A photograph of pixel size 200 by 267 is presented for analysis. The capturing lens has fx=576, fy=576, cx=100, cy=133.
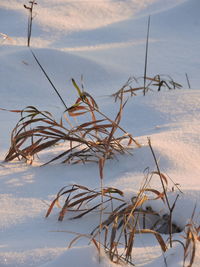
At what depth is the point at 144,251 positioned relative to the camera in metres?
1.32

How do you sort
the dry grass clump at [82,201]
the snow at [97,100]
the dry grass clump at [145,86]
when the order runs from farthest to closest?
the dry grass clump at [145,86] → the dry grass clump at [82,201] → the snow at [97,100]

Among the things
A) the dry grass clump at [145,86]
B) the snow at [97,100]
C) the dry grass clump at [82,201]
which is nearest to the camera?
the snow at [97,100]

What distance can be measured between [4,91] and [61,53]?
0.69 m

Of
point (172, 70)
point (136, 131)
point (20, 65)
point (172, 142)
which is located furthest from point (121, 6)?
point (172, 142)

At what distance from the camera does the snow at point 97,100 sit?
140 centimetres

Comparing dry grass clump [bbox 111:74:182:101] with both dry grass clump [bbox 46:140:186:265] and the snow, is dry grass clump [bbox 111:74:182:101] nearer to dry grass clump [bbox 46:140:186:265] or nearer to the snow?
the snow

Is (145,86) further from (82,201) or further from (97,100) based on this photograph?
(82,201)

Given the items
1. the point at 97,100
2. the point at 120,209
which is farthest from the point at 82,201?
the point at 97,100

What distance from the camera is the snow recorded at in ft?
4.59

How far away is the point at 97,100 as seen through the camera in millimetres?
3164

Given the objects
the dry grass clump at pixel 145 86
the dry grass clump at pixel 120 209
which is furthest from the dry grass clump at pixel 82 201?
the dry grass clump at pixel 145 86

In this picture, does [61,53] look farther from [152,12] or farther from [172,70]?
[152,12]

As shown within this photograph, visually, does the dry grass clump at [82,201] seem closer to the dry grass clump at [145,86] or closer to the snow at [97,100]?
the snow at [97,100]

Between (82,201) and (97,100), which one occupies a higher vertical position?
(97,100)
